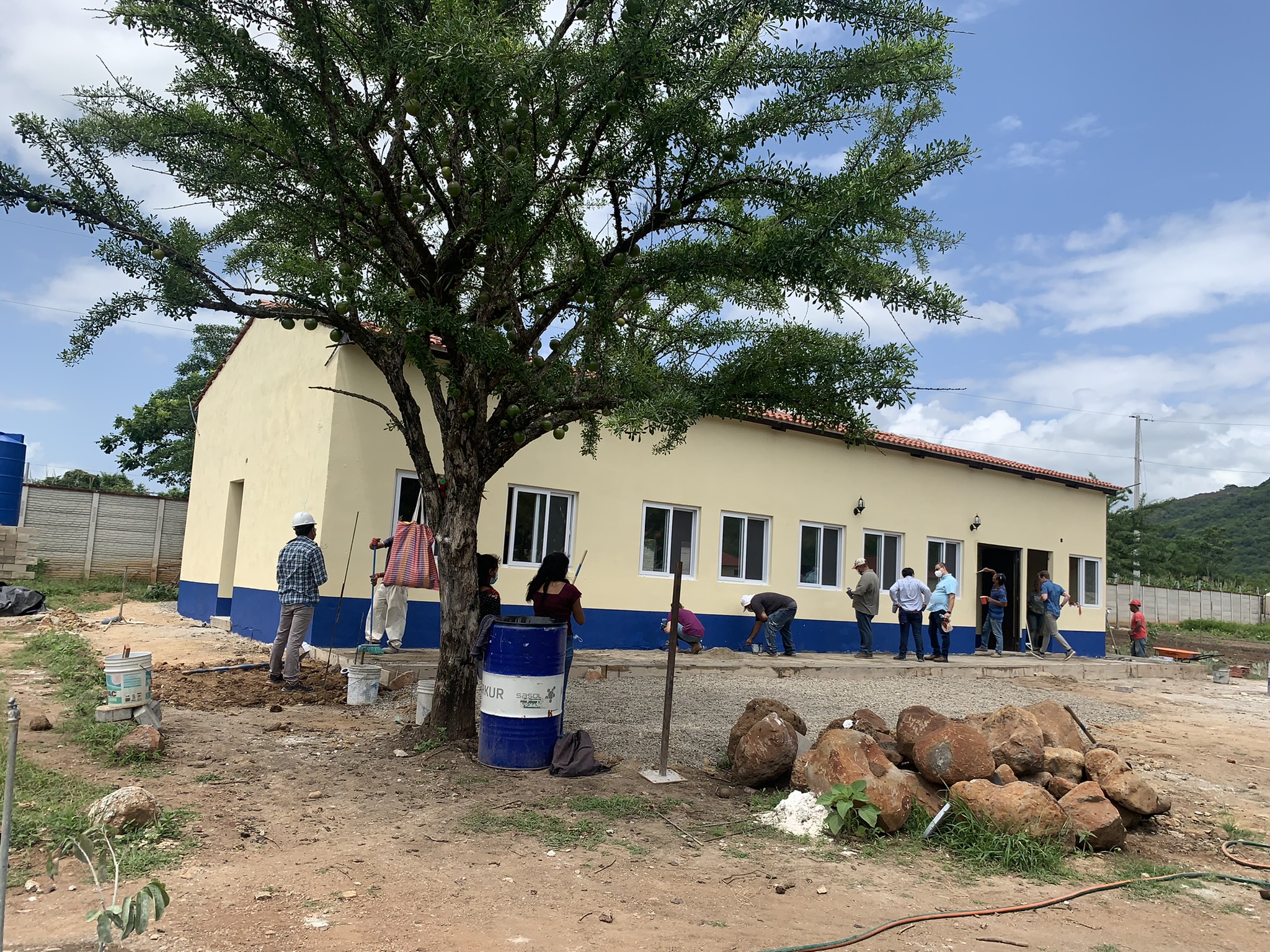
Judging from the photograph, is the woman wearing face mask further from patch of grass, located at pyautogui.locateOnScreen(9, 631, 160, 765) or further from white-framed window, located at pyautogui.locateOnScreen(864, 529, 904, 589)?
white-framed window, located at pyautogui.locateOnScreen(864, 529, 904, 589)

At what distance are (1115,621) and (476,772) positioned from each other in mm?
28641

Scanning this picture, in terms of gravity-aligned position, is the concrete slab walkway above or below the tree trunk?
below

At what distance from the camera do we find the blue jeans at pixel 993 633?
16353mm

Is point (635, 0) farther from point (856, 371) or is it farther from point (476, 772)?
point (476, 772)

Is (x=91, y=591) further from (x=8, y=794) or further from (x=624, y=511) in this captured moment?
(x=8, y=794)

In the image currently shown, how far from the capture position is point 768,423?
14.3 m

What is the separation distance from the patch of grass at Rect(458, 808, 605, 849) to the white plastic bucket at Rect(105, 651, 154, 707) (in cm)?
316

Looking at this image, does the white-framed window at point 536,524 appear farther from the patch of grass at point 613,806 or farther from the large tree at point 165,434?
the large tree at point 165,434

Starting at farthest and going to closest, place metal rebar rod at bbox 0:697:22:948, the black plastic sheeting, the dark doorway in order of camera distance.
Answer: the dark doorway, the black plastic sheeting, metal rebar rod at bbox 0:697:22:948

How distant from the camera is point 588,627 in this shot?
12633 millimetres

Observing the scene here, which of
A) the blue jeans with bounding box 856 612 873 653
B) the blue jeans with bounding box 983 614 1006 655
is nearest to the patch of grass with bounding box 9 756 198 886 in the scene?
the blue jeans with bounding box 856 612 873 653

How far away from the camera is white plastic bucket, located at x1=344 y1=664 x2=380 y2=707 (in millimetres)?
8328

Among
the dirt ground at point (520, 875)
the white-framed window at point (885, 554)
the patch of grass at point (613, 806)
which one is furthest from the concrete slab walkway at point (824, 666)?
the patch of grass at point (613, 806)

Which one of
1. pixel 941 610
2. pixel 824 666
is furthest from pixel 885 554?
pixel 824 666
